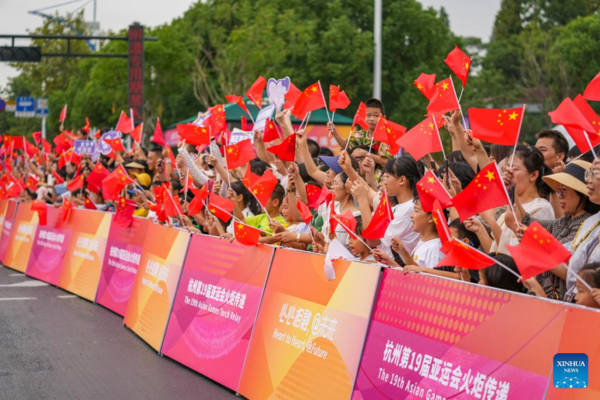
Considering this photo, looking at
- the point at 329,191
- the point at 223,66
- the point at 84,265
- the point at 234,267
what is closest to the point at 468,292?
the point at 329,191

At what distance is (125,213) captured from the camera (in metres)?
11.6

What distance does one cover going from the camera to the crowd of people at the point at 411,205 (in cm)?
501

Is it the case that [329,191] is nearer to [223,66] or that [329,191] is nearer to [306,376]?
[306,376]

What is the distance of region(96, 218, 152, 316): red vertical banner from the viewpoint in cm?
1109

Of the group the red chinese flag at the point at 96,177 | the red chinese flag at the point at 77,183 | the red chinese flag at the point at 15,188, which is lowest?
the red chinese flag at the point at 15,188

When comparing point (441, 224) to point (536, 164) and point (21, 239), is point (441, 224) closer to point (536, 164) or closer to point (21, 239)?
point (536, 164)

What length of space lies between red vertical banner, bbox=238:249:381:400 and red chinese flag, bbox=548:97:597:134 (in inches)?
60.4

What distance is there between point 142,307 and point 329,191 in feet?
11.2

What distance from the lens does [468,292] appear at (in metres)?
4.85

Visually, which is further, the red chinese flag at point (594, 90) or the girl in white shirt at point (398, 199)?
the girl in white shirt at point (398, 199)

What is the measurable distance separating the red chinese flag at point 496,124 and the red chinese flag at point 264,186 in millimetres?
2458

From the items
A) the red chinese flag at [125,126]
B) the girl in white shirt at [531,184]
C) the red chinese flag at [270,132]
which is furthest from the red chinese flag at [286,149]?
the red chinese flag at [125,126]

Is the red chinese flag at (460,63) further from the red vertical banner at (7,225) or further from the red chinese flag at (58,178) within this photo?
the red vertical banner at (7,225)

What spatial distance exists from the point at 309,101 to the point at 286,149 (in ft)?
2.59
